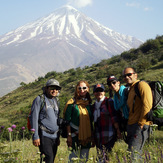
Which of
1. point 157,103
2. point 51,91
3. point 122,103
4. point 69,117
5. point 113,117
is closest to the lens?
point 157,103

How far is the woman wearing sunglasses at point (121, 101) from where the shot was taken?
401cm

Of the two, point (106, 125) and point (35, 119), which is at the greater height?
point (35, 119)

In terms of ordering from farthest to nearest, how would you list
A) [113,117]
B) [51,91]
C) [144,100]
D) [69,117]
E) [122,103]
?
[51,91] → [69,117] → [113,117] → [122,103] → [144,100]

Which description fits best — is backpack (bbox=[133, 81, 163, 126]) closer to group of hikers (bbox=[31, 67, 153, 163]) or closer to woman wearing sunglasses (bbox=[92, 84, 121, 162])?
group of hikers (bbox=[31, 67, 153, 163])

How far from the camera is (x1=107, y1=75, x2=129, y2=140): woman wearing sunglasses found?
4.01m

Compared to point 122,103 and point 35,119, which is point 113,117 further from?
point 35,119

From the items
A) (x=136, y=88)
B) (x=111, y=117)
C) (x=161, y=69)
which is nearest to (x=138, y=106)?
(x=136, y=88)

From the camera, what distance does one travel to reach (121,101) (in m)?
4.00

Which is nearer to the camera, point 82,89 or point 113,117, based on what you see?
point 113,117

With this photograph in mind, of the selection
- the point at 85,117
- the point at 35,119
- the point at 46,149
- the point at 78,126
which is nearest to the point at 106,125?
the point at 85,117

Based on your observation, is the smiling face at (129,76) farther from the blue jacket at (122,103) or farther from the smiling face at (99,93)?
the smiling face at (99,93)

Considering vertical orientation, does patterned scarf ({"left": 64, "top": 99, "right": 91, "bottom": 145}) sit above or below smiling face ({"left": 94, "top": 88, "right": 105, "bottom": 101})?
below

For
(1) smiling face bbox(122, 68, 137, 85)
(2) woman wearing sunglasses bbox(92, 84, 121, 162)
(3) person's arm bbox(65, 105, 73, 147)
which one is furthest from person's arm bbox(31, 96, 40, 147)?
(1) smiling face bbox(122, 68, 137, 85)

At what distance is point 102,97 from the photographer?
433cm
